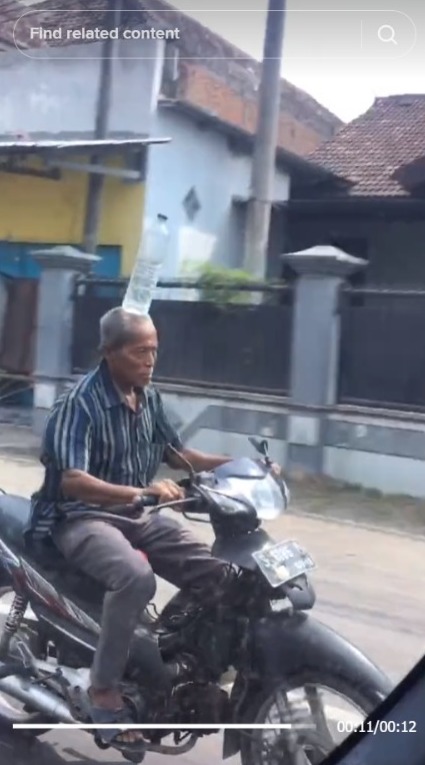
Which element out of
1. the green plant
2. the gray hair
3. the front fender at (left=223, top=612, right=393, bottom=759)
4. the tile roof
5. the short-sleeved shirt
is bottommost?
the front fender at (left=223, top=612, right=393, bottom=759)

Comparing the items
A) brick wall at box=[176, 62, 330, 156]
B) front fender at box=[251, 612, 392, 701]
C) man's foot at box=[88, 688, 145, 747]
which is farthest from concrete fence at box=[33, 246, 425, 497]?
man's foot at box=[88, 688, 145, 747]

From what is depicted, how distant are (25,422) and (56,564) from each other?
1.28 feet

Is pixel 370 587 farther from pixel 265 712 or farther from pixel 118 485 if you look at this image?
pixel 118 485

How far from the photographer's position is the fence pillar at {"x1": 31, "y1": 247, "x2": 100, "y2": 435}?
9.46 ft

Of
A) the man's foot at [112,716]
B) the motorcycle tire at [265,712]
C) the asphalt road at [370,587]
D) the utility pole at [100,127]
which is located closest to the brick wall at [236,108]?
the utility pole at [100,127]

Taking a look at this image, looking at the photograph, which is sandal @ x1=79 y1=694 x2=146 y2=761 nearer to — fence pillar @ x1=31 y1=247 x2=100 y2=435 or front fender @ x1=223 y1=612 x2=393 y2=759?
front fender @ x1=223 y1=612 x2=393 y2=759

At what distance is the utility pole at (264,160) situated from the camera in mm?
2566

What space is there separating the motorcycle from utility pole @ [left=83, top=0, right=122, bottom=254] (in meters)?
0.55

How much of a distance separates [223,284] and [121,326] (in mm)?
241

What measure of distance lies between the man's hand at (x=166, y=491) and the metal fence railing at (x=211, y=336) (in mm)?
228

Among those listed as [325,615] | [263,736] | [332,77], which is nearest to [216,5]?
[332,77]

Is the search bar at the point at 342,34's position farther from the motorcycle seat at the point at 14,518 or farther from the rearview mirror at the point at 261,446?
the motorcycle seat at the point at 14,518

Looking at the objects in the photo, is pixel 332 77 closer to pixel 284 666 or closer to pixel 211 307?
pixel 211 307

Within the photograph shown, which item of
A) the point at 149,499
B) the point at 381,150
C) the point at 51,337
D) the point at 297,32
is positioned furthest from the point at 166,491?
the point at 297,32
